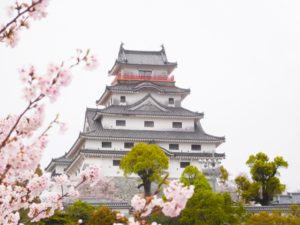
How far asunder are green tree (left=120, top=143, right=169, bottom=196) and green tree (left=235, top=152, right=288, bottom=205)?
3.85m

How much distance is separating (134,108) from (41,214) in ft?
108

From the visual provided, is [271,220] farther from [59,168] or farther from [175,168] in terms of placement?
[59,168]

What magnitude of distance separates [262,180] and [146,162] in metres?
5.76

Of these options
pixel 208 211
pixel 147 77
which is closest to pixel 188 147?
pixel 147 77

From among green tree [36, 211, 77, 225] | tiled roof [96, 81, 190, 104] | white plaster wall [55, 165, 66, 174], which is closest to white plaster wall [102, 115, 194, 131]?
tiled roof [96, 81, 190, 104]

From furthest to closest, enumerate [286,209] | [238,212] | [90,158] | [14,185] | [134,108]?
1. [134,108]
2. [90,158]
3. [286,209]
4. [238,212]
5. [14,185]

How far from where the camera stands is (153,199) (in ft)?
14.0

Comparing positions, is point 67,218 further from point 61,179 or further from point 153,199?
point 153,199

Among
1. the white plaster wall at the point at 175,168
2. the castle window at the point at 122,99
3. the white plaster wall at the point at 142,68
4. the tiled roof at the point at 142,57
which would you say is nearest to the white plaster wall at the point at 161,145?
the white plaster wall at the point at 175,168

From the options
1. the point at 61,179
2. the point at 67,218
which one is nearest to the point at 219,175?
the point at 67,218

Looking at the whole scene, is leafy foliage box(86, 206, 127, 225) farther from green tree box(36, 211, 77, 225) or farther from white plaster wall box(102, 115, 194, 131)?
white plaster wall box(102, 115, 194, 131)

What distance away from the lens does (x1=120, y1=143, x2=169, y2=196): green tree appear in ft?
94.6

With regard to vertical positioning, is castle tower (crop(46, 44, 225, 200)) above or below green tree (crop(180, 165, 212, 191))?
above

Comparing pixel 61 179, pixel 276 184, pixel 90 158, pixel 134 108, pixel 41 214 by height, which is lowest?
pixel 41 214
